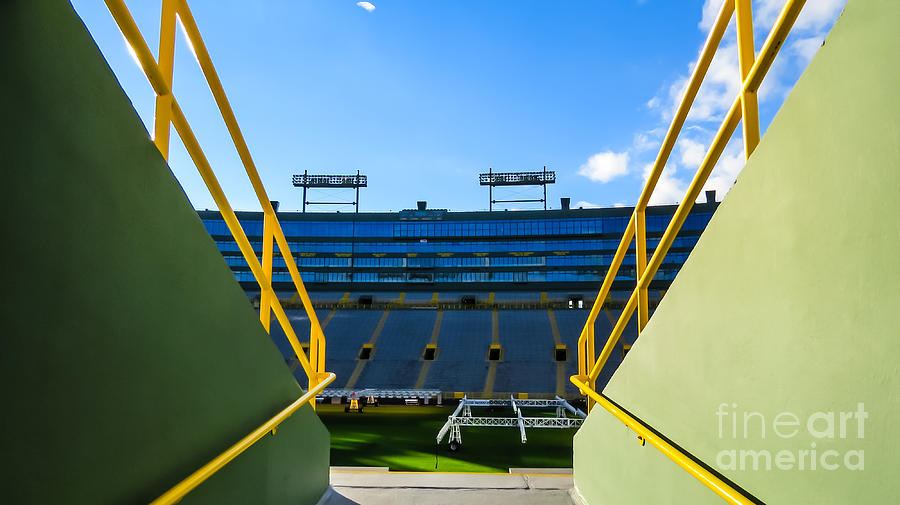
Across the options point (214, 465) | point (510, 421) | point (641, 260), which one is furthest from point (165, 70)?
point (510, 421)

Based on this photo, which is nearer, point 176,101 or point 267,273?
point 176,101

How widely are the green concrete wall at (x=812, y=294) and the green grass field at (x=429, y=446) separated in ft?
33.2

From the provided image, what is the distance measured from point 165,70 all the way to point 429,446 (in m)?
13.1

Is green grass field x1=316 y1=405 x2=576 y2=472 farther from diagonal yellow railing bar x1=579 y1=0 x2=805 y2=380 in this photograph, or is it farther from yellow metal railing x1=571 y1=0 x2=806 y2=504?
diagonal yellow railing bar x1=579 y1=0 x2=805 y2=380

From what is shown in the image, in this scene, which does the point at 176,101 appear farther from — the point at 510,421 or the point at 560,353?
the point at 560,353

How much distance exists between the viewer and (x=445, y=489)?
12.3ft

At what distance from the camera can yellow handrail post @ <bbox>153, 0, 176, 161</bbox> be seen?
195 centimetres

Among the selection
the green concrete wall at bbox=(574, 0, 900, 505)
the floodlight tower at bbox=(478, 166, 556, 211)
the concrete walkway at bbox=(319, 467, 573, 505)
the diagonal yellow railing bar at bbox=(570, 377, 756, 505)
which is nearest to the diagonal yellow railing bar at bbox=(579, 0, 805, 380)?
the green concrete wall at bbox=(574, 0, 900, 505)

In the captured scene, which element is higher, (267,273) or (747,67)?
(747,67)

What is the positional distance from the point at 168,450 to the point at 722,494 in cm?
199

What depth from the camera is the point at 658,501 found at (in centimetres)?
233

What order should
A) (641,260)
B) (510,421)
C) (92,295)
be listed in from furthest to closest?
(510,421)
(641,260)
(92,295)

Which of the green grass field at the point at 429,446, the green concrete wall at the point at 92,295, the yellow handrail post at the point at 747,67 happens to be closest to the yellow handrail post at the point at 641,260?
the yellow handrail post at the point at 747,67

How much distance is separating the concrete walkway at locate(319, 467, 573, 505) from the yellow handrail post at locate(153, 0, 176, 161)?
282 cm
